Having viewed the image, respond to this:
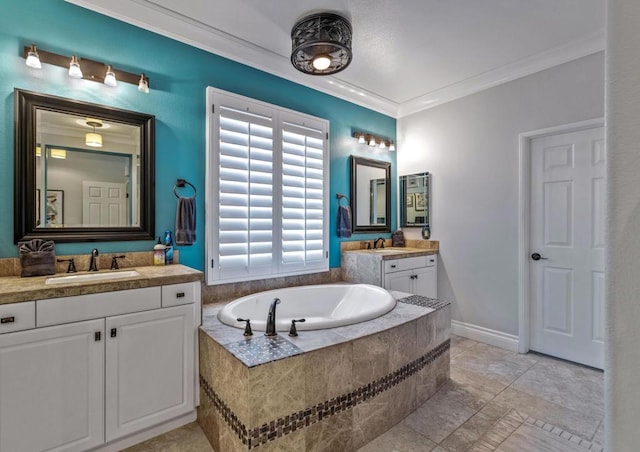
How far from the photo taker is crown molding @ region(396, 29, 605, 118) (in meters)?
2.71

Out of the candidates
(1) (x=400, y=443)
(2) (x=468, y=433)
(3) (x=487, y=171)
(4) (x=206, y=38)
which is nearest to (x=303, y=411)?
(1) (x=400, y=443)

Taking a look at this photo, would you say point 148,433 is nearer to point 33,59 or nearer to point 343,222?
point 33,59

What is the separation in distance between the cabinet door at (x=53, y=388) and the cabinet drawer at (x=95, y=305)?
0.14 ft

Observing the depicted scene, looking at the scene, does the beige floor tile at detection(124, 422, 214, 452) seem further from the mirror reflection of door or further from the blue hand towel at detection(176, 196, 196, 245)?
the mirror reflection of door

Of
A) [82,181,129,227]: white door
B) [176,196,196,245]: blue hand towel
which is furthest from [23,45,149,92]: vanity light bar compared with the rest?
[176,196,196,245]: blue hand towel

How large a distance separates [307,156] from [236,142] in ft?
2.57

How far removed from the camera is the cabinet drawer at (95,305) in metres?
1.61

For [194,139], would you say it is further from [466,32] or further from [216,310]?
[466,32]

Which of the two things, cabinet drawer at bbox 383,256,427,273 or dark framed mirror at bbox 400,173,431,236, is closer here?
cabinet drawer at bbox 383,256,427,273

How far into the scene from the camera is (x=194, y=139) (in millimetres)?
2590

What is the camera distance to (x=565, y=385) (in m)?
2.52

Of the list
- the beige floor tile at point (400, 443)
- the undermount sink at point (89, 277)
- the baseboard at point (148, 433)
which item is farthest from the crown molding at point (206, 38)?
the beige floor tile at point (400, 443)

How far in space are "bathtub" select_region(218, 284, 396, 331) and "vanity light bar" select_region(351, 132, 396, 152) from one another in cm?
181

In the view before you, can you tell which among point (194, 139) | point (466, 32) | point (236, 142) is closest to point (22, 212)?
point (194, 139)
